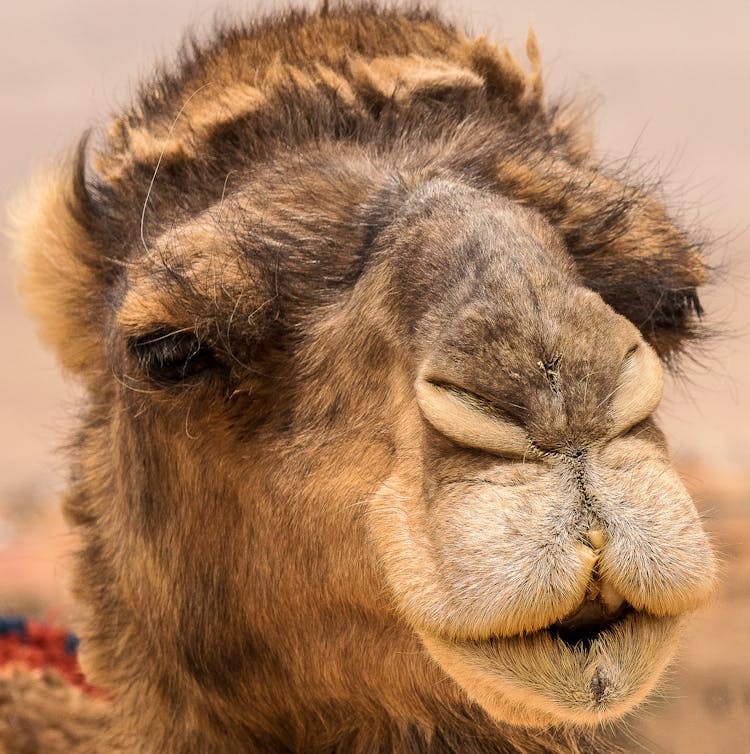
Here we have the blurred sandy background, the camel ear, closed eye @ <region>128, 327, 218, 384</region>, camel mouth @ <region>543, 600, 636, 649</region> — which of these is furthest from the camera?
the blurred sandy background

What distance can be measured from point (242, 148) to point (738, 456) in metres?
14.0

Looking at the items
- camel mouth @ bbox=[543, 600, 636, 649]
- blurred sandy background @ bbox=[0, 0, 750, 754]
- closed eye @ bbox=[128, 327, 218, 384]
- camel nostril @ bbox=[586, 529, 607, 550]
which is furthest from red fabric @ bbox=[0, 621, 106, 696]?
camel nostril @ bbox=[586, 529, 607, 550]

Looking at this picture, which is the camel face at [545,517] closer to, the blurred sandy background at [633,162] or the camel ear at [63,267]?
the blurred sandy background at [633,162]

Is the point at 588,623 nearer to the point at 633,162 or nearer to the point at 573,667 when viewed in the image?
the point at 573,667

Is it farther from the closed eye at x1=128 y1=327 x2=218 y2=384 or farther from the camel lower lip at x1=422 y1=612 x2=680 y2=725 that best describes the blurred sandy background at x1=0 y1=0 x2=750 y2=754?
the closed eye at x1=128 y1=327 x2=218 y2=384

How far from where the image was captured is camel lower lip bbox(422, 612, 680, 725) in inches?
119

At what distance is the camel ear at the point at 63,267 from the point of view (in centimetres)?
482

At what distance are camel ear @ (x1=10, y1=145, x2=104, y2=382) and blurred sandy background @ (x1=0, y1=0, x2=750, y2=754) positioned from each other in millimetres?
370

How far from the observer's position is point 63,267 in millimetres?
4844

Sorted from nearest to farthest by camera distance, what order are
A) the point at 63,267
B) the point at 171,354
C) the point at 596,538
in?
the point at 596,538, the point at 171,354, the point at 63,267

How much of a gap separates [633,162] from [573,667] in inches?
103

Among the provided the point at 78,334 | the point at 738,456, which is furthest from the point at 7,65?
the point at 78,334

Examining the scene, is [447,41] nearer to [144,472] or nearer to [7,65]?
[144,472]

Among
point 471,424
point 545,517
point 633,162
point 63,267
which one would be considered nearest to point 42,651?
point 63,267
